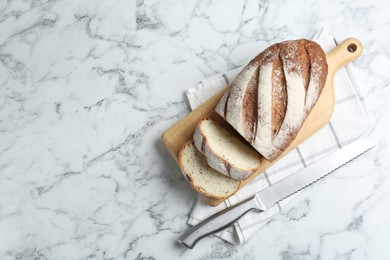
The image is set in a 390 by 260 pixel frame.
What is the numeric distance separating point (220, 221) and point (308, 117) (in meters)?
0.39

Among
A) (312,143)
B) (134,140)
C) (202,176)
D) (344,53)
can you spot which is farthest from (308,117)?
(134,140)

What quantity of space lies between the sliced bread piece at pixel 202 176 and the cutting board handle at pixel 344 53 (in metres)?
0.44

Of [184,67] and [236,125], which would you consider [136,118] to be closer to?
[184,67]

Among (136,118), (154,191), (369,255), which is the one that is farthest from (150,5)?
(369,255)

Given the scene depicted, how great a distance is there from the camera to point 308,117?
57.6 inches

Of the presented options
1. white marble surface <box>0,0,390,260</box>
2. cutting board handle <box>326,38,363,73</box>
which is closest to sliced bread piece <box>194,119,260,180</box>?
white marble surface <box>0,0,390,260</box>

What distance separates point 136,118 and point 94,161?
0.60ft

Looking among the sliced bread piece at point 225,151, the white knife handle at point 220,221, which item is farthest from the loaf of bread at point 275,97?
the white knife handle at point 220,221

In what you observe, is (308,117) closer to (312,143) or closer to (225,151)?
(312,143)

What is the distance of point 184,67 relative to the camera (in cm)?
156

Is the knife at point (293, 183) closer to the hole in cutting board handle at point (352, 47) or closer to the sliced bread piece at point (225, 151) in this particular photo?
the sliced bread piece at point (225, 151)

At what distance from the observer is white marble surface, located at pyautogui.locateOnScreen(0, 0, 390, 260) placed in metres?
1.55

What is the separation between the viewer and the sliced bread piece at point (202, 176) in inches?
56.8

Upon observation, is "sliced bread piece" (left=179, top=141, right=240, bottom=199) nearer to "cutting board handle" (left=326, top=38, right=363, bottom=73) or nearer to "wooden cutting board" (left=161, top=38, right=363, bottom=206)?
"wooden cutting board" (left=161, top=38, right=363, bottom=206)
